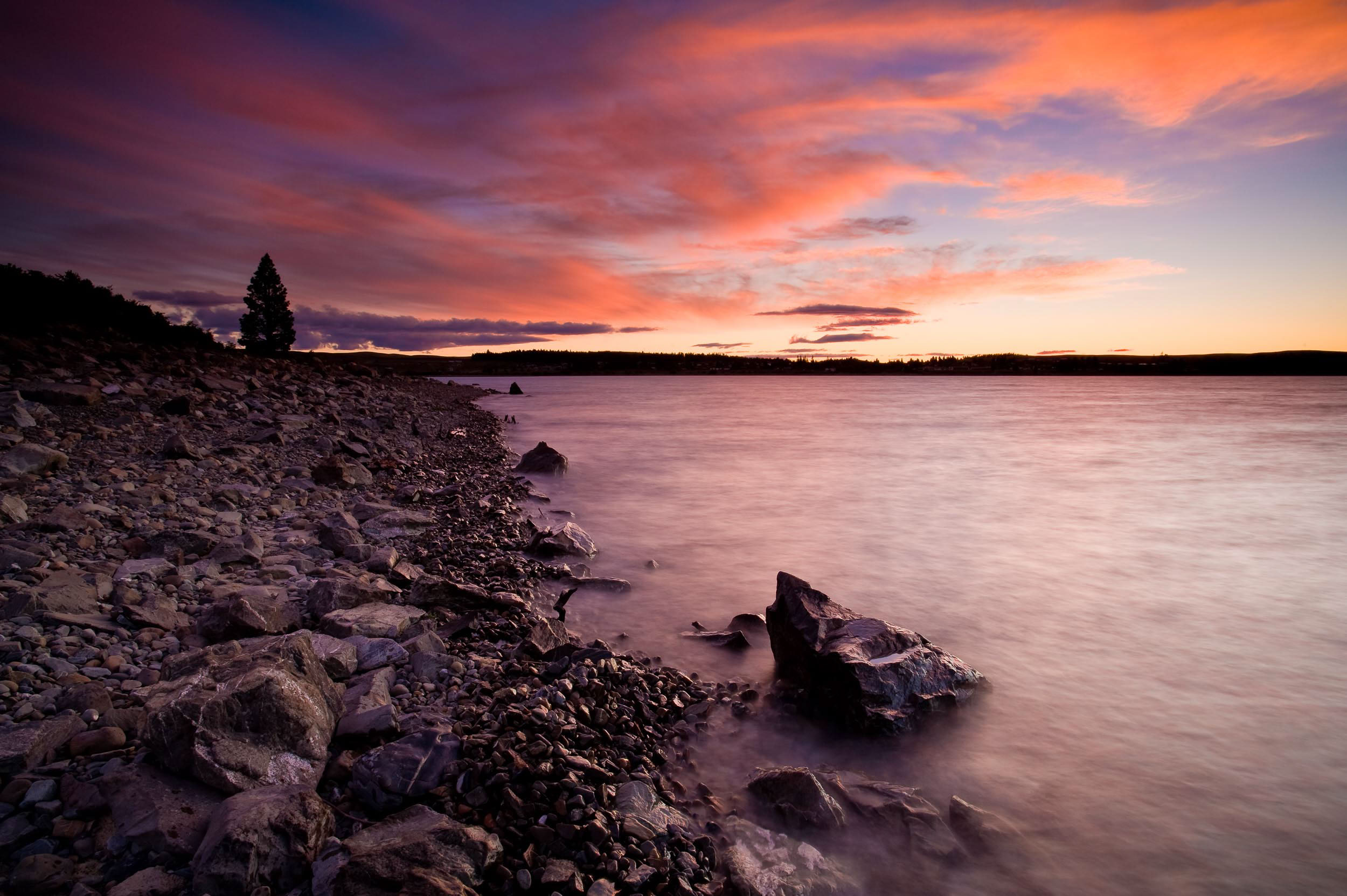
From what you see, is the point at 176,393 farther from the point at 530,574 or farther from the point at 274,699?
the point at 274,699

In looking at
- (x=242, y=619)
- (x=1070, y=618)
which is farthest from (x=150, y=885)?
(x=1070, y=618)

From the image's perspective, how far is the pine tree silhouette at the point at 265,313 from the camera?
4241 centimetres

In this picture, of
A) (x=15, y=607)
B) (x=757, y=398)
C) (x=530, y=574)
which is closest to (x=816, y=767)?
(x=530, y=574)

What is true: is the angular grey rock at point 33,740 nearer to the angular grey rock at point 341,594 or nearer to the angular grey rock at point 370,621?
the angular grey rock at point 370,621

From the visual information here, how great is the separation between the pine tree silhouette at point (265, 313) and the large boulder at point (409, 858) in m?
47.6

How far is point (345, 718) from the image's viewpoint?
10.9 ft

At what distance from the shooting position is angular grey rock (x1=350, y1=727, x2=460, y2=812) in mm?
2895

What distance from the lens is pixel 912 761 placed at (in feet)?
13.6

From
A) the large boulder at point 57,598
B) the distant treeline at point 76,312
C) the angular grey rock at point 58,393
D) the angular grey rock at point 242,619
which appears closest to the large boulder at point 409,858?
the angular grey rock at point 242,619

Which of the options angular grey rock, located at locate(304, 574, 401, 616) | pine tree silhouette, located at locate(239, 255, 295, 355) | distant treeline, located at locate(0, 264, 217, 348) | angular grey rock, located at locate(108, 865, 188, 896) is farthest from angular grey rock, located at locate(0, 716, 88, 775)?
pine tree silhouette, located at locate(239, 255, 295, 355)

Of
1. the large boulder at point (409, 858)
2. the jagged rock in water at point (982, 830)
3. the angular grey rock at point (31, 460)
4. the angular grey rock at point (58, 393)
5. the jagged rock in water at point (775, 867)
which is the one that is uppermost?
the angular grey rock at point (58, 393)

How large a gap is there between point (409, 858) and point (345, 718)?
3.78 ft

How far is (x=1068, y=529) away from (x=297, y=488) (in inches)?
507

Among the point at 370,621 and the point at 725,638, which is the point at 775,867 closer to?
the point at 725,638
